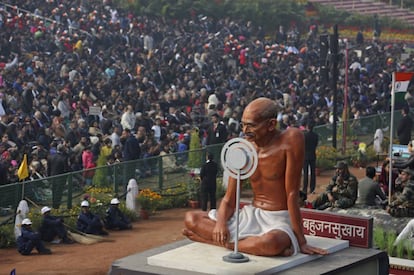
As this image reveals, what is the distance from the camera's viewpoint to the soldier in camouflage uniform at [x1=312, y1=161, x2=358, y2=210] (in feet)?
67.1

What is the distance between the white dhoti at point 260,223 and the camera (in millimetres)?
13828

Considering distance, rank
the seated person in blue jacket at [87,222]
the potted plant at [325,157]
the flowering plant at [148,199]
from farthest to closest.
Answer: the potted plant at [325,157] < the flowering plant at [148,199] < the seated person in blue jacket at [87,222]

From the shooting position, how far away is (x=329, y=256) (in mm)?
14039

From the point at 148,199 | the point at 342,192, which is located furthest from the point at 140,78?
the point at 342,192

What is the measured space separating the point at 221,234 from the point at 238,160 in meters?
1.20

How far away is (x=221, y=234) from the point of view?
45.5ft

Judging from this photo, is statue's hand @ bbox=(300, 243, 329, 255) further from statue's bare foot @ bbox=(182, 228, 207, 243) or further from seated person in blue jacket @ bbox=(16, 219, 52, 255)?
seated person in blue jacket @ bbox=(16, 219, 52, 255)

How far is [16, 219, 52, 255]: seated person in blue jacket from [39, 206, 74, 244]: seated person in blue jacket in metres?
0.72

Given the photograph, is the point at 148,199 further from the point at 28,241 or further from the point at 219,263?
the point at 219,263

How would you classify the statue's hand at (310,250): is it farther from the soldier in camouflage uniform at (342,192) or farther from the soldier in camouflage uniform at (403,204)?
the soldier in camouflage uniform at (342,192)

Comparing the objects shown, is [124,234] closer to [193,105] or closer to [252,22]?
[193,105]

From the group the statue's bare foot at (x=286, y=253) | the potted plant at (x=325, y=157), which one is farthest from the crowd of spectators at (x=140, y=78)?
the statue's bare foot at (x=286, y=253)

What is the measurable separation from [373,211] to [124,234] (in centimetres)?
562

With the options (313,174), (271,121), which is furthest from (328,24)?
(271,121)
